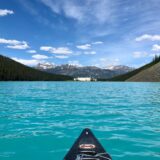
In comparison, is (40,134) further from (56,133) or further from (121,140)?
(121,140)

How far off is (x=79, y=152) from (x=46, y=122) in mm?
11529

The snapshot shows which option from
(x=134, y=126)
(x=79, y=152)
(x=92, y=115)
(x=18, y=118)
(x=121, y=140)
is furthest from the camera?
(x=92, y=115)

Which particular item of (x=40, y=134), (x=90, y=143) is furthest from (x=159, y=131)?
(x=90, y=143)

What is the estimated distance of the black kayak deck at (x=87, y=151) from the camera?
898cm

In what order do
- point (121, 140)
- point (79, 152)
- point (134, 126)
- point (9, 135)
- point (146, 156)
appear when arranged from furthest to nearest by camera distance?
point (134, 126), point (9, 135), point (121, 140), point (146, 156), point (79, 152)

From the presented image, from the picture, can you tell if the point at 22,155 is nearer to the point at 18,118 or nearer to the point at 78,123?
the point at 78,123

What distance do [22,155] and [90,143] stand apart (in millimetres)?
3818

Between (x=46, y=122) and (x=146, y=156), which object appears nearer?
(x=146, y=156)

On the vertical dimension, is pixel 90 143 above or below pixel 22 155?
above

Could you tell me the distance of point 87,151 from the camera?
374 inches

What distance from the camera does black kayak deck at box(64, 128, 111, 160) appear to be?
29.5ft

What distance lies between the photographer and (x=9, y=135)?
53.3 feet

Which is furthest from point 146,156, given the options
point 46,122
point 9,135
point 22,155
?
point 46,122

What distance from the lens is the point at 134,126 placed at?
744 inches
